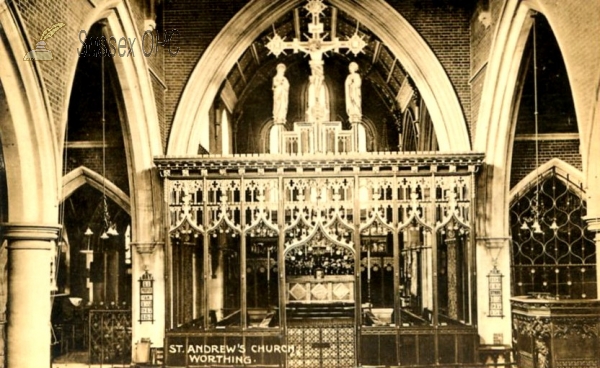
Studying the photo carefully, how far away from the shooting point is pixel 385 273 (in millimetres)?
19375

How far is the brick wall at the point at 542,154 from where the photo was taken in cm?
1412

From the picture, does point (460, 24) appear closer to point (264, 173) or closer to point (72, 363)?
point (264, 173)

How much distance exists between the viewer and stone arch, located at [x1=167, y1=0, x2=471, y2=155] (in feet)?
43.5

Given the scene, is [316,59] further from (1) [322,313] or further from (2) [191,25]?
(1) [322,313]

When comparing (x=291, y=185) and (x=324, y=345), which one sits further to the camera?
(x=291, y=185)

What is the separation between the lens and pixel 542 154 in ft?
46.5

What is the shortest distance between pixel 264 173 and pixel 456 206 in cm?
300

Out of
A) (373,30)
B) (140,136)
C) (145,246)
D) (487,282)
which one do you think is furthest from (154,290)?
(373,30)

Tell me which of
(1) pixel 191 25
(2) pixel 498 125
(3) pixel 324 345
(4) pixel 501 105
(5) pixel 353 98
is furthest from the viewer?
(1) pixel 191 25

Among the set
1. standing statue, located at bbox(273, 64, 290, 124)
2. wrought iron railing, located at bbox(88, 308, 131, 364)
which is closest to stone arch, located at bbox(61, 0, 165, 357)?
wrought iron railing, located at bbox(88, 308, 131, 364)

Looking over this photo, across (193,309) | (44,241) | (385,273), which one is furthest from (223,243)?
(44,241)

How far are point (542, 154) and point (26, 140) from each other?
983 centimetres

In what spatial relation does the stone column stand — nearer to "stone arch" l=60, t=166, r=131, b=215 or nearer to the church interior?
the church interior

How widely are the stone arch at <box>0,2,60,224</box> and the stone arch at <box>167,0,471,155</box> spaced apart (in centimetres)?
534
